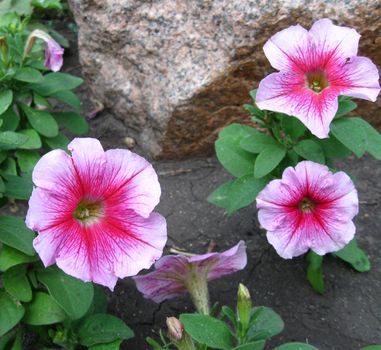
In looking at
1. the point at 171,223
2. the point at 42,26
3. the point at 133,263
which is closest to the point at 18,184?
the point at 133,263

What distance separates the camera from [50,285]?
183 centimetres

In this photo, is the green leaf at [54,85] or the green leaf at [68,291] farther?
the green leaf at [54,85]

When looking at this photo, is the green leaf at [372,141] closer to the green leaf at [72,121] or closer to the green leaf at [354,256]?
the green leaf at [354,256]

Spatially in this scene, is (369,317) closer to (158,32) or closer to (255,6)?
(255,6)

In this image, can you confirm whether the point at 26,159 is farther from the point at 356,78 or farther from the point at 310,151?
the point at 356,78

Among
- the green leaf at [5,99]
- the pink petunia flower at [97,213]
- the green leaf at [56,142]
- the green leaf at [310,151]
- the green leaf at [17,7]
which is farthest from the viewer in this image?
the green leaf at [17,7]

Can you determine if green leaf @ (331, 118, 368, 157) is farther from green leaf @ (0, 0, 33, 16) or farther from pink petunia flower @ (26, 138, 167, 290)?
green leaf @ (0, 0, 33, 16)

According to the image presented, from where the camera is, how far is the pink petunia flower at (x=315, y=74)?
182 cm

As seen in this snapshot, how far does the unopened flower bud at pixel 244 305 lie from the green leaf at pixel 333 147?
2.09 feet

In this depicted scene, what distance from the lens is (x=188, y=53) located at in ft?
8.94

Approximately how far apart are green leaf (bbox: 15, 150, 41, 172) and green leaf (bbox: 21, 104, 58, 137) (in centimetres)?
11

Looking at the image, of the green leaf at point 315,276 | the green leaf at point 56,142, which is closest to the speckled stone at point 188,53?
the green leaf at point 56,142

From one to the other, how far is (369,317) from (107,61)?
1718mm

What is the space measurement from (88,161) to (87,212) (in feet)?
0.61
